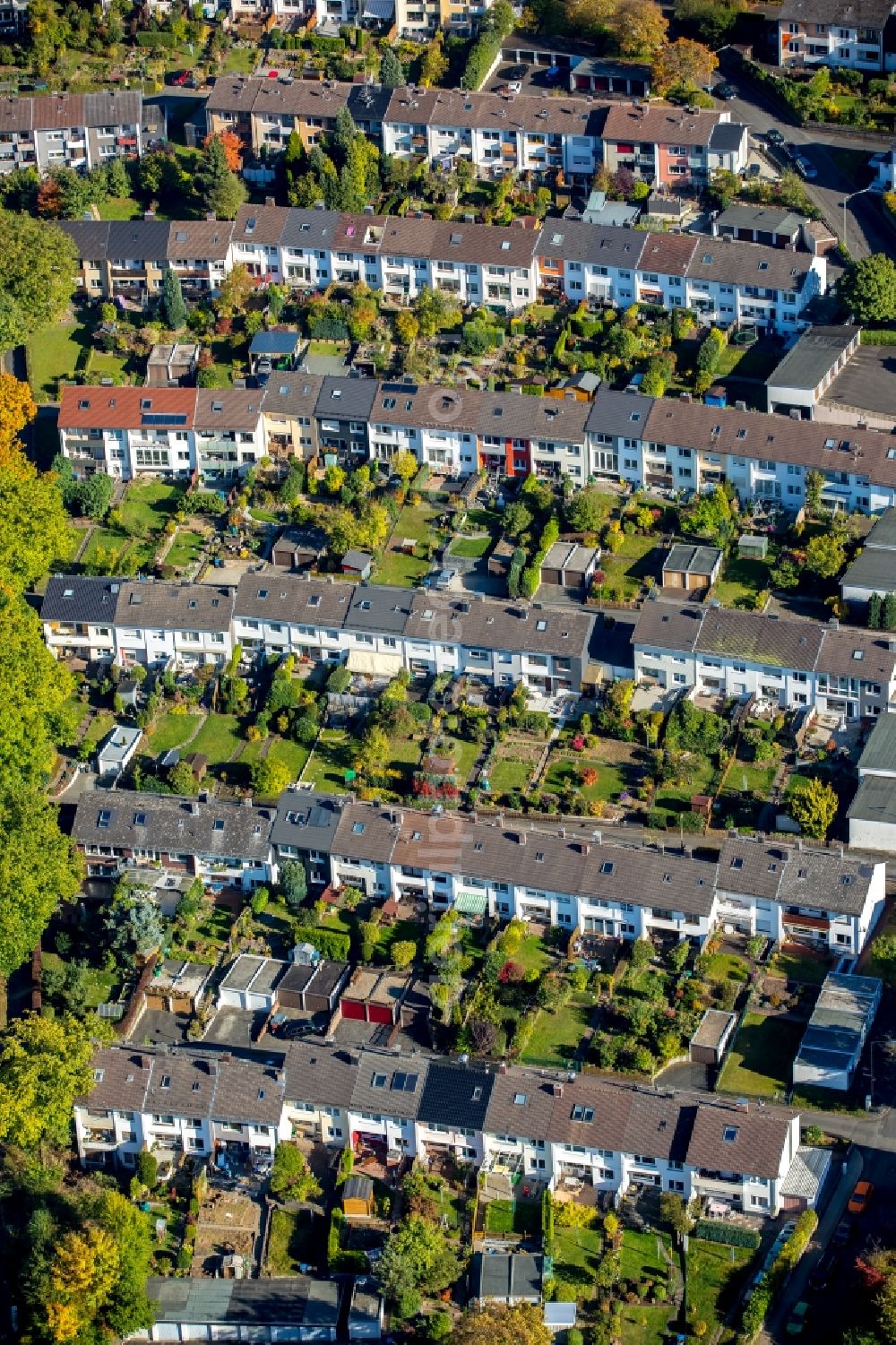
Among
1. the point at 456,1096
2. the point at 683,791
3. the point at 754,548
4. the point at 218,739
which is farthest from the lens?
the point at 754,548

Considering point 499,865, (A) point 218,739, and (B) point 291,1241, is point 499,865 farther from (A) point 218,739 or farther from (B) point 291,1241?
(B) point 291,1241

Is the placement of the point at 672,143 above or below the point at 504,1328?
above

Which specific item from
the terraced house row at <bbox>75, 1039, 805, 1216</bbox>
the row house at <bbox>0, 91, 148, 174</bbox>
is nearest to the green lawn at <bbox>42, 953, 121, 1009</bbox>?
the terraced house row at <bbox>75, 1039, 805, 1216</bbox>

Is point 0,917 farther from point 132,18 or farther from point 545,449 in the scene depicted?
point 132,18

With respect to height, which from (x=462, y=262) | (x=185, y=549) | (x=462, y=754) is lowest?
(x=462, y=754)

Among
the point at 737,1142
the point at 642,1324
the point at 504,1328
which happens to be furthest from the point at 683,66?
the point at 504,1328

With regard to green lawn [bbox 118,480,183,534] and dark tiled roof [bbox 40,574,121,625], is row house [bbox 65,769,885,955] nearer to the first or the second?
dark tiled roof [bbox 40,574,121,625]

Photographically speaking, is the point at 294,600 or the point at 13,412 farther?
the point at 13,412

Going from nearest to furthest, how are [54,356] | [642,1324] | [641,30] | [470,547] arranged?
[642,1324] → [470,547] → [54,356] → [641,30]
